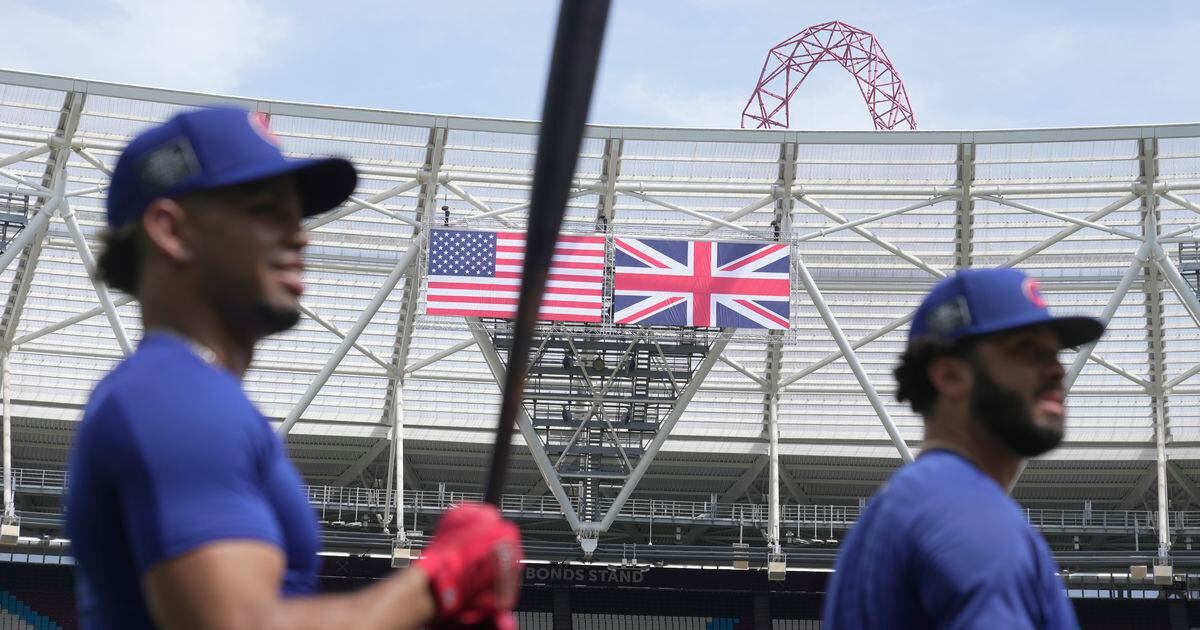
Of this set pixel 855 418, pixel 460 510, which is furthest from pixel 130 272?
pixel 855 418

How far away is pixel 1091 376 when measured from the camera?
30891 millimetres

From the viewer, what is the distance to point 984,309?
9.62 ft

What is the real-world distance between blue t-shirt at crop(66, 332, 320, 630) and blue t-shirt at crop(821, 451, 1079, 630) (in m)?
1.19

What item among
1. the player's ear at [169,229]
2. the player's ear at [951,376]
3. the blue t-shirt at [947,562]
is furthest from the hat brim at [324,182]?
the player's ear at [951,376]

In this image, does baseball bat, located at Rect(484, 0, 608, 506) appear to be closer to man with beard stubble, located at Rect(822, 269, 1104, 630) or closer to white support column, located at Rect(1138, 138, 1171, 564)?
man with beard stubble, located at Rect(822, 269, 1104, 630)

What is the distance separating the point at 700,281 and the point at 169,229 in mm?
24068

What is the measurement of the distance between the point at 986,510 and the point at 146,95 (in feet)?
83.3

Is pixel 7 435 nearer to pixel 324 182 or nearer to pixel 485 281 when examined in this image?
pixel 485 281

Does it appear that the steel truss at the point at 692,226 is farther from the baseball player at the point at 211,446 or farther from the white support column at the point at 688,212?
the baseball player at the point at 211,446

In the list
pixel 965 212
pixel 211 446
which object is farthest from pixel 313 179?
pixel 965 212

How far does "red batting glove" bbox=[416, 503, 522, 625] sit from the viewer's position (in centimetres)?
195

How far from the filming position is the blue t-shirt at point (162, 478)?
1.75 meters

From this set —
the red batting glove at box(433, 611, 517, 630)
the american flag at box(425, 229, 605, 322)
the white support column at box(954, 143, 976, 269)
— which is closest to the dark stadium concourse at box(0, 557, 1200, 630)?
the white support column at box(954, 143, 976, 269)

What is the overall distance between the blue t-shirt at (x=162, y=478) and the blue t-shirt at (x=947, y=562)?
3.90 feet
